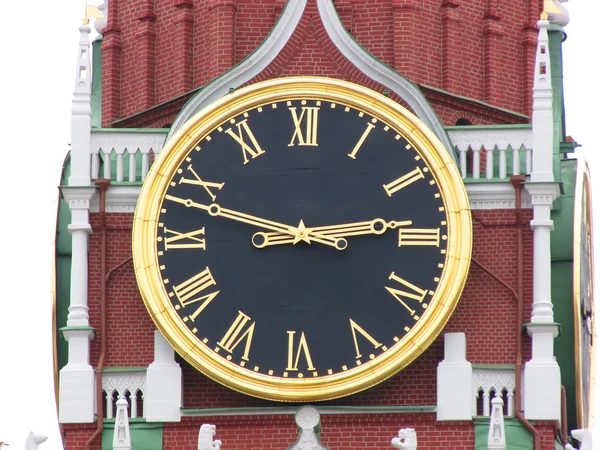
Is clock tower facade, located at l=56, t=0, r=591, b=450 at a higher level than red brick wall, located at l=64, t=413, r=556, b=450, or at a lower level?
higher

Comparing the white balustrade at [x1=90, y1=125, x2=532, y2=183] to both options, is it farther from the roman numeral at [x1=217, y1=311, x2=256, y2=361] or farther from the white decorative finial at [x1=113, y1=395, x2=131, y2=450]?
the white decorative finial at [x1=113, y1=395, x2=131, y2=450]

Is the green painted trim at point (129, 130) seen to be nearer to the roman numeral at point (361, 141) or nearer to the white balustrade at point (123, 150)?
the white balustrade at point (123, 150)

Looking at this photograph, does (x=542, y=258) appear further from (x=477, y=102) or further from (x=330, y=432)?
(x=330, y=432)

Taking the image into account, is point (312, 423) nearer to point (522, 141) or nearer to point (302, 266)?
point (302, 266)

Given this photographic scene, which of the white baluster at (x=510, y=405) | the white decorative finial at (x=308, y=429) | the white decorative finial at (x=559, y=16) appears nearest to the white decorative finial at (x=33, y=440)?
the white decorative finial at (x=308, y=429)

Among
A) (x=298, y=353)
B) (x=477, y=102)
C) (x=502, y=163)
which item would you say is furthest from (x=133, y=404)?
(x=477, y=102)

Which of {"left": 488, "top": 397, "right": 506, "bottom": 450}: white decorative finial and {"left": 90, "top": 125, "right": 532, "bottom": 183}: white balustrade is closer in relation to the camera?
{"left": 488, "top": 397, "right": 506, "bottom": 450}: white decorative finial

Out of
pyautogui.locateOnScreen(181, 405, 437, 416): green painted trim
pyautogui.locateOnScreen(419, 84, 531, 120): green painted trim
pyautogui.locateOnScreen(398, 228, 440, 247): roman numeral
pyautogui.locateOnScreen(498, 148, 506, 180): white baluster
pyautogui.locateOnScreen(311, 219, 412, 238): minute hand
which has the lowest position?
pyautogui.locateOnScreen(181, 405, 437, 416): green painted trim

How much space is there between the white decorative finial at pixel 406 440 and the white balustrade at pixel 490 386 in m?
1.09

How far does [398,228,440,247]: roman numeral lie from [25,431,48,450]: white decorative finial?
4.57 m

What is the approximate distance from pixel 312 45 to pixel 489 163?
2572mm

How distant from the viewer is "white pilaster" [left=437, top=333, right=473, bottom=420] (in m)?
33.6

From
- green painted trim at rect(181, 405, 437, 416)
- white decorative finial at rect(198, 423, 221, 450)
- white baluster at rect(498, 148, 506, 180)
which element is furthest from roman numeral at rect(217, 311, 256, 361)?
white baluster at rect(498, 148, 506, 180)

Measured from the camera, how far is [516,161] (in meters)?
34.6
